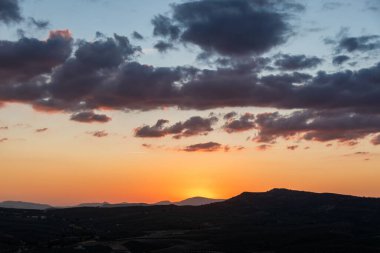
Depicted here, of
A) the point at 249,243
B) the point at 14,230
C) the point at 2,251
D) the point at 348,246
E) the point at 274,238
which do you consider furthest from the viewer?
the point at 14,230

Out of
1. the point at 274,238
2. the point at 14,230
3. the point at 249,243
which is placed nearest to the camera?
the point at 249,243

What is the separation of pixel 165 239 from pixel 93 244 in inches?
1059

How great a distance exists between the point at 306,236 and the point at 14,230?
100673 millimetres

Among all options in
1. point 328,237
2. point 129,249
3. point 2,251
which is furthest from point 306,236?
point 2,251

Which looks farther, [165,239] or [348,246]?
[165,239]

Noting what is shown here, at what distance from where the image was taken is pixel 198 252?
140 m

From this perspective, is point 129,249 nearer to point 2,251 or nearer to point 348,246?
point 2,251

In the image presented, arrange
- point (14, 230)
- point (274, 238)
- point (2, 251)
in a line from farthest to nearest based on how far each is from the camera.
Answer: point (14, 230) < point (274, 238) < point (2, 251)

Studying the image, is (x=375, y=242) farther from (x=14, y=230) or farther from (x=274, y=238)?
(x=14, y=230)

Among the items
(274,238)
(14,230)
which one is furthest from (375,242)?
(14,230)

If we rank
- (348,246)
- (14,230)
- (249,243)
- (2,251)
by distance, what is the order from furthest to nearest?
(14,230) < (249,243) < (348,246) < (2,251)

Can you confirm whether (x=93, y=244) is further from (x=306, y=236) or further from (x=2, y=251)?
(x=306, y=236)

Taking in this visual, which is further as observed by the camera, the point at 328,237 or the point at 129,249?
the point at 328,237

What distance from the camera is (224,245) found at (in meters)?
157
